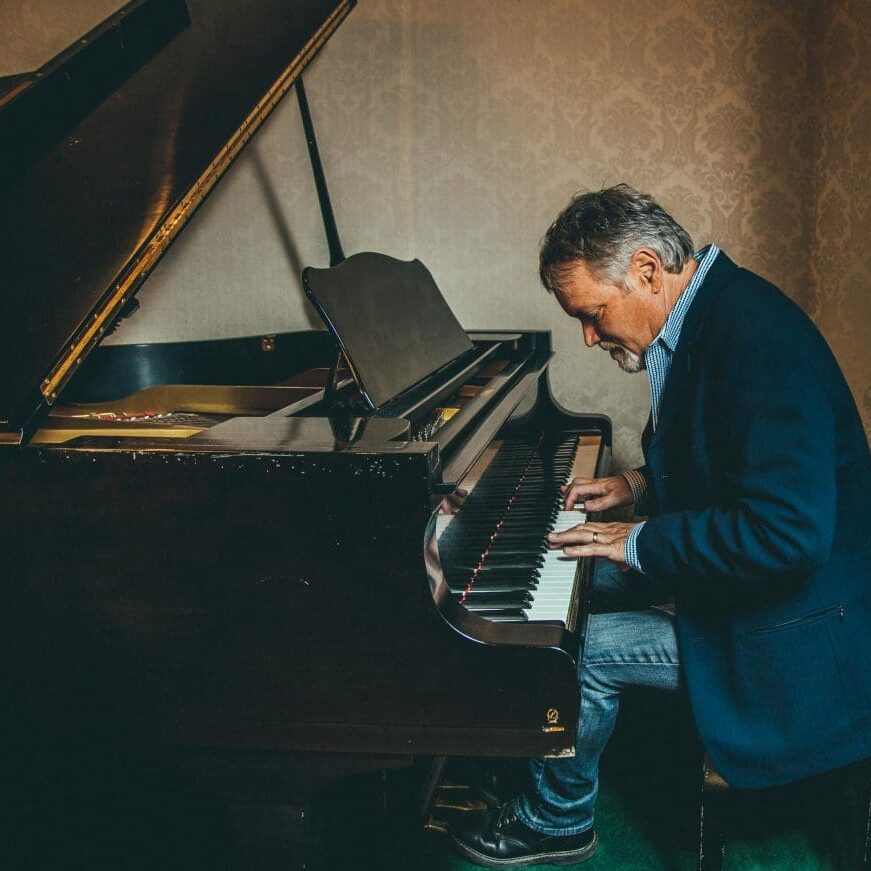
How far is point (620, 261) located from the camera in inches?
62.4

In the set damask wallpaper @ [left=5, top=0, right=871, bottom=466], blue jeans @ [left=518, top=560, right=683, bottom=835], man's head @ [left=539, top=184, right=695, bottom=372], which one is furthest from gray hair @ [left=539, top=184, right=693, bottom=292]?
damask wallpaper @ [left=5, top=0, right=871, bottom=466]

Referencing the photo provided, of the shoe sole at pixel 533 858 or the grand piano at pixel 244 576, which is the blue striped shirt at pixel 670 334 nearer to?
the grand piano at pixel 244 576

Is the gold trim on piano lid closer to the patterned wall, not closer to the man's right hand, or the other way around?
the man's right hand

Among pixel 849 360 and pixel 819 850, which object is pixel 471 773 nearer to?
pixel 819 850

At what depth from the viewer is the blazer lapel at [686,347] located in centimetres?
151

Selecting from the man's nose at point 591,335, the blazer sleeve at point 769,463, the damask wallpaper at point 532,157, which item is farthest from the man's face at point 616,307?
the damask wallpaper at point 532,157

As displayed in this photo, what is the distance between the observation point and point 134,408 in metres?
2.18

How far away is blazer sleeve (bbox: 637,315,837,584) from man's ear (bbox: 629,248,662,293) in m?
0.23

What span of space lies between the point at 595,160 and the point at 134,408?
6.72ft

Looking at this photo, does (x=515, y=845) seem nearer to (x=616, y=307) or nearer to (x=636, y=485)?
(x=636, y=485)

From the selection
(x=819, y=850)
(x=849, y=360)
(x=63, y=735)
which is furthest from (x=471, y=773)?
(x=849, y=360)

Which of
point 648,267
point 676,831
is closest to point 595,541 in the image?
point 648,267

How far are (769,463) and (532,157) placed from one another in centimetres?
230

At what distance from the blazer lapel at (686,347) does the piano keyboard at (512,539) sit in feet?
1.05
